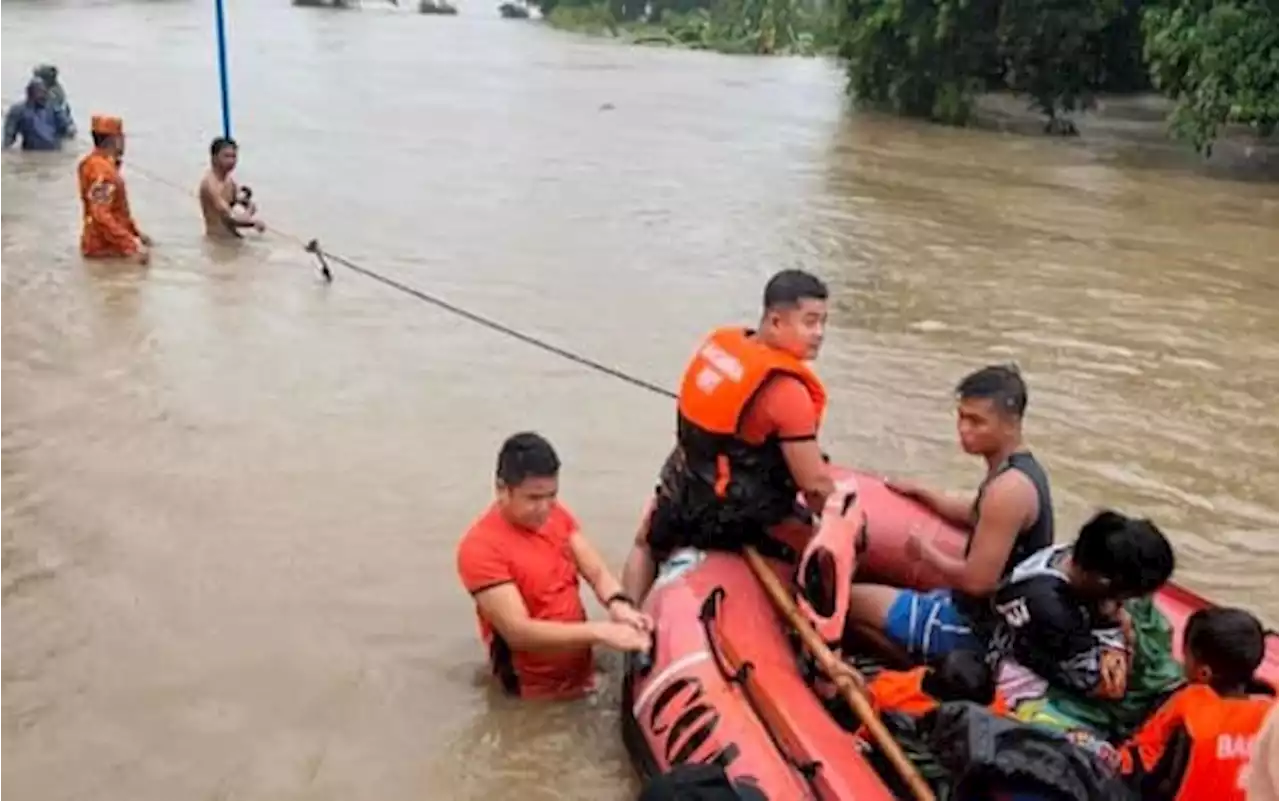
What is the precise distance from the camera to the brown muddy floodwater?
522cm

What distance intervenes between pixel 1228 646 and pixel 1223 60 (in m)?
12.7

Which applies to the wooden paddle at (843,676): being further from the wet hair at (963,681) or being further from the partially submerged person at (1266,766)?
the partially submerged person at (1266,766)

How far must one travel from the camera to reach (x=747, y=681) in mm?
4363

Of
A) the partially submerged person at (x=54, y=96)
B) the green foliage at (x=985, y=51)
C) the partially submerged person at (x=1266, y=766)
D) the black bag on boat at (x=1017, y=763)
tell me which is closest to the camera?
the partially submerged person at (x=1266, y=766)

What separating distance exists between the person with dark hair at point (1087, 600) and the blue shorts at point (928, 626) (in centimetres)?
36

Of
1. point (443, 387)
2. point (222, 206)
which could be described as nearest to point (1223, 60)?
point (222, 206)

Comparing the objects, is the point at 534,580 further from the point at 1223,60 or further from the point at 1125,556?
the point at 1223,60

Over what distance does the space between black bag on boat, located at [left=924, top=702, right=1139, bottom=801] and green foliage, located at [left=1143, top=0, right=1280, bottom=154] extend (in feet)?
41.8

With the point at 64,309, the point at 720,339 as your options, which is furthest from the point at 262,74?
the point at 720,339

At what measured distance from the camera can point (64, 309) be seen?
10078mm

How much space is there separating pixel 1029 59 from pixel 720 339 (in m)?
15.7

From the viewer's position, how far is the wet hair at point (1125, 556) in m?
3.98

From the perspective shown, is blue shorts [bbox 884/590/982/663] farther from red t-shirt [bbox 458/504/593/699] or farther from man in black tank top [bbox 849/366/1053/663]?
red t-shirt [bbox 458/504/593/699]

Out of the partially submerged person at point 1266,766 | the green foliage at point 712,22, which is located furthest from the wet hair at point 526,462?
the green foliage at point 712,22
